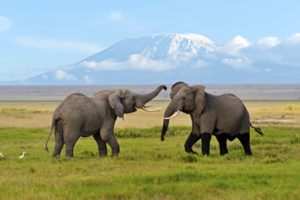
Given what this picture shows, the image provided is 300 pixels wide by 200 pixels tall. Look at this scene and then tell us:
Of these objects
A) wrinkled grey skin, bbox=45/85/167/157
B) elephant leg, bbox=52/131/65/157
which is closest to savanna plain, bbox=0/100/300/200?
elephant leg, bbox=52/131/65/157

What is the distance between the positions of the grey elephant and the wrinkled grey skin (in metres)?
1.08

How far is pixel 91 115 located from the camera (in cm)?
1428

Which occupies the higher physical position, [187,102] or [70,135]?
[187,102]

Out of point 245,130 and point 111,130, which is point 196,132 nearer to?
point 245,130

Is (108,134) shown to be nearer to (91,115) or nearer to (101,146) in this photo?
(101,146)

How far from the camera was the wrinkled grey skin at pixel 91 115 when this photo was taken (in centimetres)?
1403

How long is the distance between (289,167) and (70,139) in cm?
595

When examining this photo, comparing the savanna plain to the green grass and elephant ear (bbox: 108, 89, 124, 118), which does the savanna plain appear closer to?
the green grass

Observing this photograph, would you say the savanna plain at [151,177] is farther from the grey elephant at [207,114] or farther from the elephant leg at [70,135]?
the grey elephant at [207,114]

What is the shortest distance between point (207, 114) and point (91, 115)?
11.0ft

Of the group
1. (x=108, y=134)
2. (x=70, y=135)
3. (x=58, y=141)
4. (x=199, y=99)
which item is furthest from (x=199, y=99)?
(x=58, y=141)

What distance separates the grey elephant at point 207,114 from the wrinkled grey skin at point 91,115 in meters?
1.08

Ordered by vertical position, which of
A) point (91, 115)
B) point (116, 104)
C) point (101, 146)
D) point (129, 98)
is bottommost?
point (101, 146)

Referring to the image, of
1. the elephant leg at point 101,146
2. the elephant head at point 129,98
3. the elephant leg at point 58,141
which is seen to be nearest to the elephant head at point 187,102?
the elephant head at point 129,98
